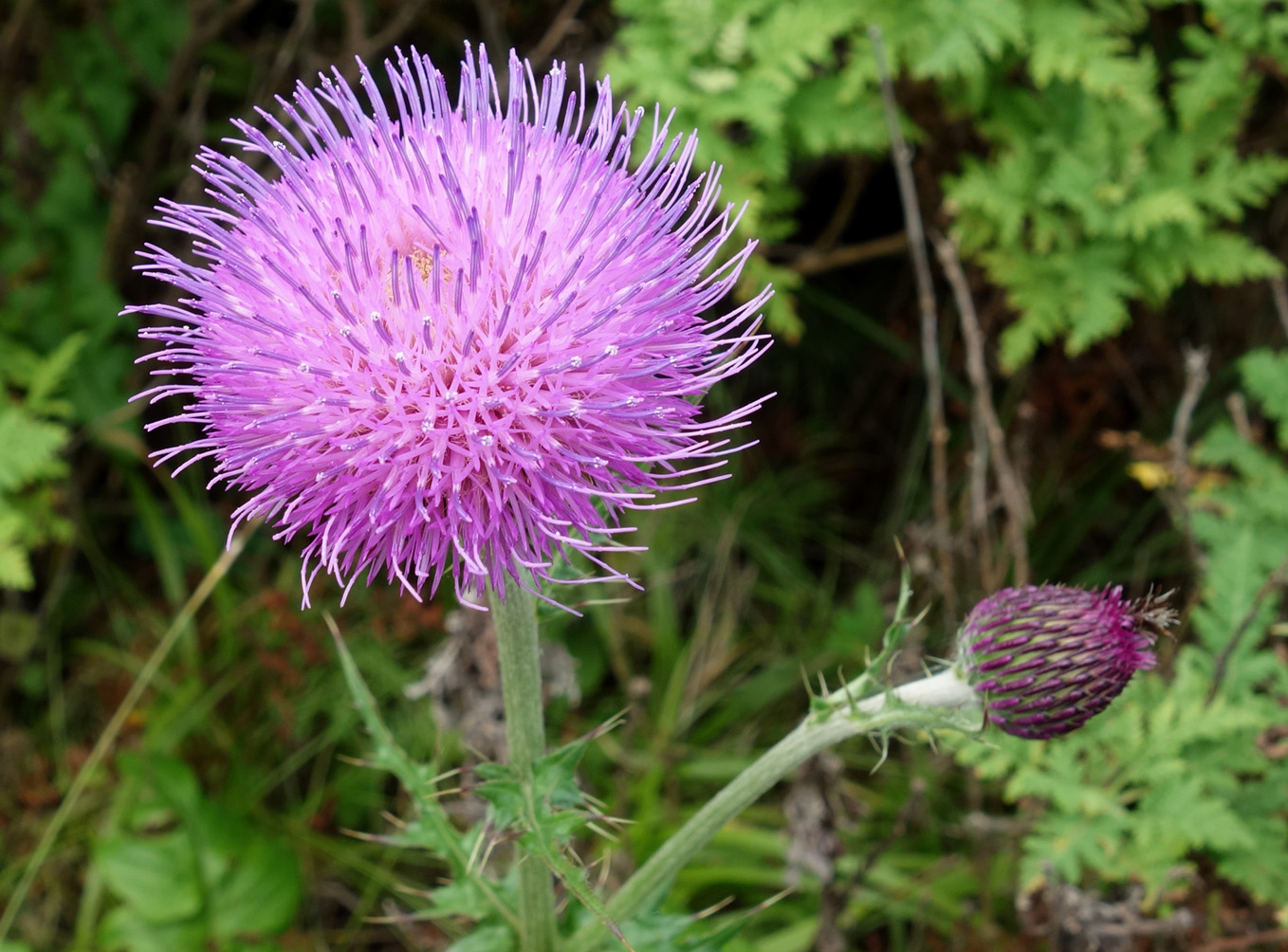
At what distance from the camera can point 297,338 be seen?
1.69 metres

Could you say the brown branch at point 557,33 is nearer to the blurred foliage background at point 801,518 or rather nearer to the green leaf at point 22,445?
the blurred foliage background at point 801,518

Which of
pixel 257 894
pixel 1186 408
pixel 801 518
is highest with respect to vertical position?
pixel 1186 408

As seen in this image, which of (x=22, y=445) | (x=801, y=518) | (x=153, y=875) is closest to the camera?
(x=153, y=875)

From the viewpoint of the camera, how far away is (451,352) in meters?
1.68

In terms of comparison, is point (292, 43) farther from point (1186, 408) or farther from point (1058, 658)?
point (1058, 658)

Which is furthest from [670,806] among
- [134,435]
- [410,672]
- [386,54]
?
[386,54]

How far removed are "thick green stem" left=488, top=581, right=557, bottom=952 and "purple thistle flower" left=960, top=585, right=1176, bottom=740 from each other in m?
0.83

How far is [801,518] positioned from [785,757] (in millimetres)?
2555

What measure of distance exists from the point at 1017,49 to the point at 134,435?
141 inches

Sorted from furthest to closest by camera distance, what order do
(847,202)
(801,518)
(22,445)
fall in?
(801,518), (847,202), (22,445)

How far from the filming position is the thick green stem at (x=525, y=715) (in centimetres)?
186

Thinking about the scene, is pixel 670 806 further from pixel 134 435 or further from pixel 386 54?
pixel 386 54

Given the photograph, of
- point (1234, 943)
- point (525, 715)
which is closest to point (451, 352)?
point (525, 715)

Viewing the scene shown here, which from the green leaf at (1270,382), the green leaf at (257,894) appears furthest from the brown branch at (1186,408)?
the green leaf at (257,894)
